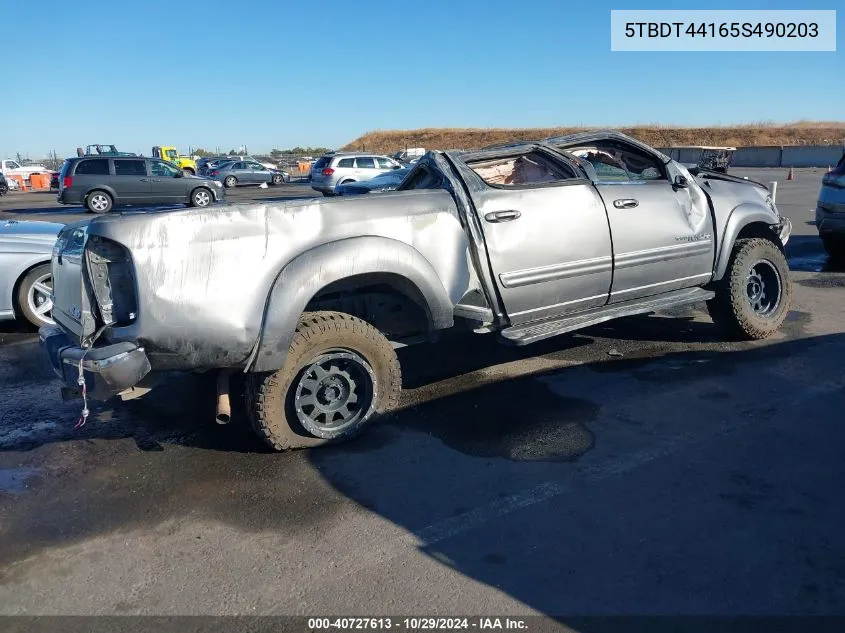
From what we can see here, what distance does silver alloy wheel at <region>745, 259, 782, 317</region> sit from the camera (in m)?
6.11

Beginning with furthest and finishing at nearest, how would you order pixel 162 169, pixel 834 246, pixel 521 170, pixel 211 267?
1. pixel 162 169
2. pixel 834 246
3. pixel 521 170
4. pixel 211 267

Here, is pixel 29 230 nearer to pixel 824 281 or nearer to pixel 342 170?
pixel 824 281

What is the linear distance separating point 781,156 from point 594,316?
152 ft

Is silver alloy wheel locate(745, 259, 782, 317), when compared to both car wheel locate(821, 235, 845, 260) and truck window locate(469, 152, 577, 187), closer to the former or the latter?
truck window locate(469, 152, 577, 187)

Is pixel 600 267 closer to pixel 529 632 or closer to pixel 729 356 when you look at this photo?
pixel 729 356

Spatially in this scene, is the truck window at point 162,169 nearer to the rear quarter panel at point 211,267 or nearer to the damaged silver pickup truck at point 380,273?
the damaged silver pickup truck at point 380,273

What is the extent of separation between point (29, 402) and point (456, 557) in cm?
376

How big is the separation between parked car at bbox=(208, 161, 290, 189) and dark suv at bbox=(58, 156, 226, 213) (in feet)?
47.8

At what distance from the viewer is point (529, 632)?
2547 mm

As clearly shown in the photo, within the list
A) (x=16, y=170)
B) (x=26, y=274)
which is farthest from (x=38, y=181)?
(x=26, y=274)

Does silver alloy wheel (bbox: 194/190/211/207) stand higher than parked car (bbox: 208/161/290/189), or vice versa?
parked car (bbox: 208/161/290/189)

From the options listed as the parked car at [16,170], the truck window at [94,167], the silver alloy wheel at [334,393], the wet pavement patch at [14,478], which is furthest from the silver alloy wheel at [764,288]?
the parked car at [16,170]

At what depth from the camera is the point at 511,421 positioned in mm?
4441

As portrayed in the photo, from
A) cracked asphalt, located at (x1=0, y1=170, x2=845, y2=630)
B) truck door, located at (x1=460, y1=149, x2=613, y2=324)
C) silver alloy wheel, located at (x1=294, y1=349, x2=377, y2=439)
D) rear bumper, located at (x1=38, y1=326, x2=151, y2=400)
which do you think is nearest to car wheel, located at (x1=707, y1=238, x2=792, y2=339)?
cracked asphalt, located at (x1=0, y1=170, x2=845, y2=630)
